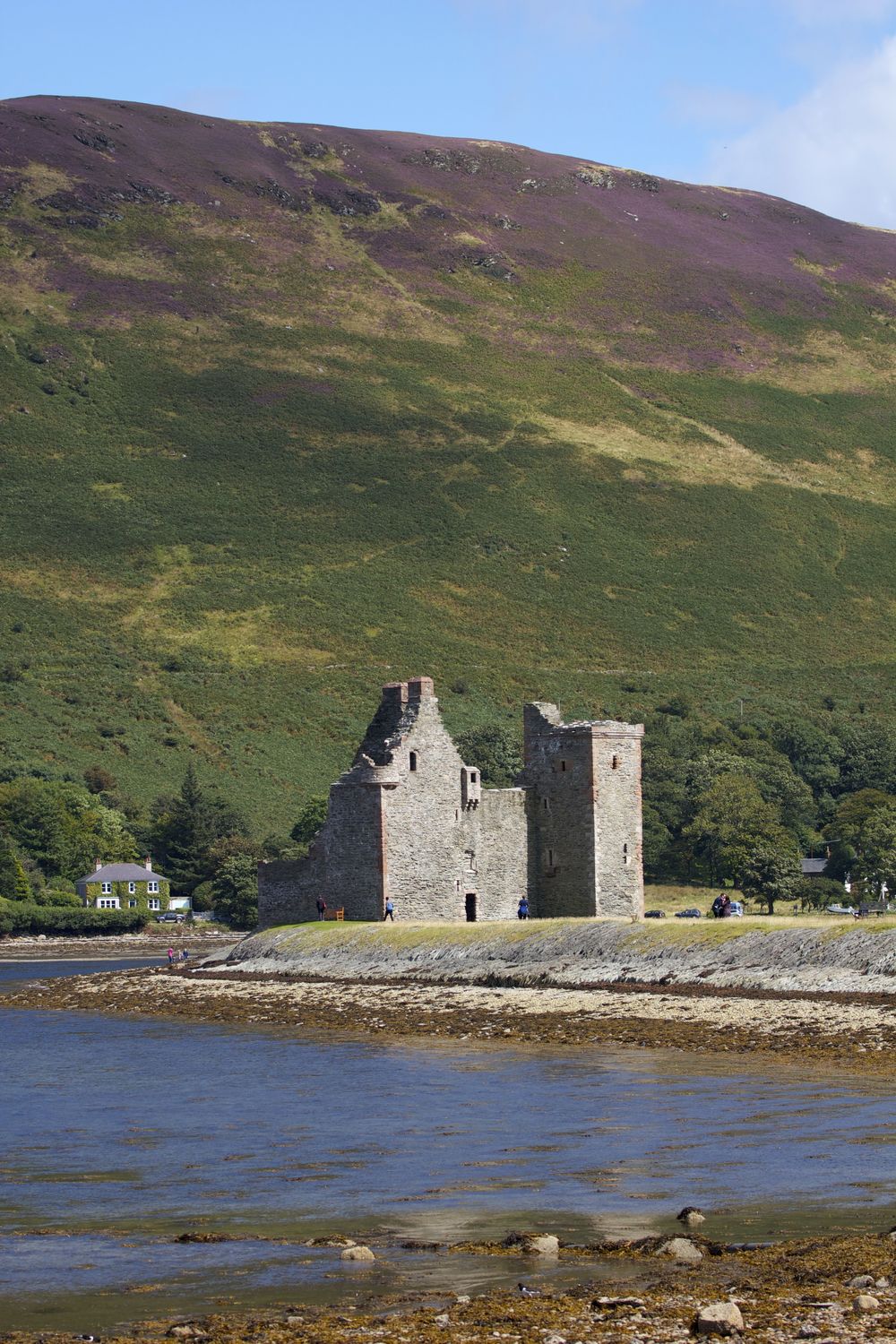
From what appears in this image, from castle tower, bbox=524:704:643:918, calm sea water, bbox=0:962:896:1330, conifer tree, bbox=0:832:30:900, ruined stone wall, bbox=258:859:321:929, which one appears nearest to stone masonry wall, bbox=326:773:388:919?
ruined stone wall, bbox=258:859:321:929

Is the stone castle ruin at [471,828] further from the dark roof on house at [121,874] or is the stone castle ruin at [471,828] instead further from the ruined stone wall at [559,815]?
the dark roof on house at [121,874]

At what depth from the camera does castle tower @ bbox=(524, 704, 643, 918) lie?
49812 millimetres

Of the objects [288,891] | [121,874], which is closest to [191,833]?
[121,874]

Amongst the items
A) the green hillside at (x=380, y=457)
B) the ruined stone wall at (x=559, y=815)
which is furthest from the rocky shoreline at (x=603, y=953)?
the green hillside at (x=380, y=457)

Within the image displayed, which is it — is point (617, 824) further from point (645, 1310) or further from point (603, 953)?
point (645, 1310)

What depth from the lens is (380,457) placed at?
149 metres

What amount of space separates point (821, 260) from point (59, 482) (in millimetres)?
92447

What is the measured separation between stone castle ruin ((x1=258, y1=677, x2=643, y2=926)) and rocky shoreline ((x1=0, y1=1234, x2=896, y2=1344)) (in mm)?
32947

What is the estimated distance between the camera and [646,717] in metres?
109

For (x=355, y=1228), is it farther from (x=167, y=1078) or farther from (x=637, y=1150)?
(x=167, y=1078)

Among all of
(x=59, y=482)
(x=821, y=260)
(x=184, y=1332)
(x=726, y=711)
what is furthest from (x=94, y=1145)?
(x=821, y=260)

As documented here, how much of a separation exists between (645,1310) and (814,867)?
68.0m

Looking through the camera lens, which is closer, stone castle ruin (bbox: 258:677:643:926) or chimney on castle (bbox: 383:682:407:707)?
stone castle ruin (bbox: 258:677:643:926)

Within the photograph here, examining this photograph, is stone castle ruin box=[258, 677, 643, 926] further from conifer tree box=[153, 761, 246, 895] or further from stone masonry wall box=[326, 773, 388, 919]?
conifer tree box=[153, 761, 246, 895]
